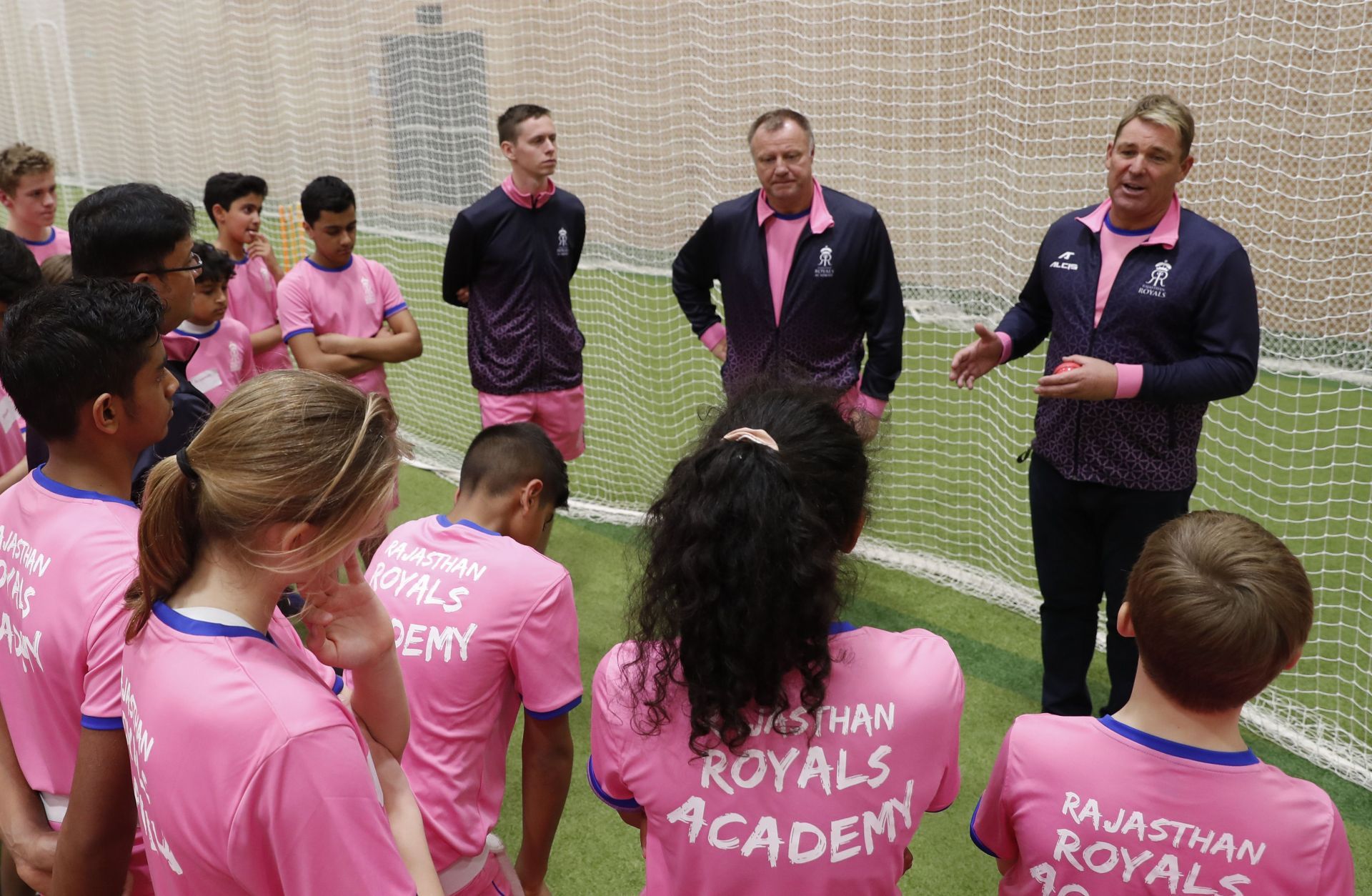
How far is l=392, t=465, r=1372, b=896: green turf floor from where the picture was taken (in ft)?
9.32

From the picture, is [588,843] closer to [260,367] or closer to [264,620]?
[264,620]

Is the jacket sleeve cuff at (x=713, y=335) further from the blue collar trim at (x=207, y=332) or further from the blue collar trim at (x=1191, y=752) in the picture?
the blue collar trim at (x=1191, y=752)

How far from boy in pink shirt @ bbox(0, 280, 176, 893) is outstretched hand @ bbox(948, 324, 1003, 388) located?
215 centimetres

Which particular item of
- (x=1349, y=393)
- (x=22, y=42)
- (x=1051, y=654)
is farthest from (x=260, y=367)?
(x=22, y=42)

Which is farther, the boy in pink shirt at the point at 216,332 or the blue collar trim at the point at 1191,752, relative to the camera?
the boy in pink shirt at the point at 216,332

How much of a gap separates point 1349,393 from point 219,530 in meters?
7.15

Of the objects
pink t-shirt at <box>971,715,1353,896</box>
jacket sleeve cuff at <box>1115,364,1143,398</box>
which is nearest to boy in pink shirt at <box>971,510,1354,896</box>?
pink t-shirt at <box>971,715,1353,896</box>

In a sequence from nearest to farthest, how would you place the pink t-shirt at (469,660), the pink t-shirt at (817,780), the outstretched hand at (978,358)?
1. the pink t-shirt at (817,780)
2. the pink t-shirt at (469,660)
3. the outstretched hand at (978,358)

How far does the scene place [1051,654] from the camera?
3.29 metres

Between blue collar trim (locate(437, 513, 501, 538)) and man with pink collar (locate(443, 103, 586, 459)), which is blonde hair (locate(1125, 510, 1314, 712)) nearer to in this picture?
blue collar trim (locate(437, 513, 501, 538))

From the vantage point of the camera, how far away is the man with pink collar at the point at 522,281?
4.27 m

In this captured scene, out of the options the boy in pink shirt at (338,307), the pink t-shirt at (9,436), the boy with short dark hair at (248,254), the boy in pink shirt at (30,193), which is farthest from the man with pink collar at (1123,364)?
the boy in pink shirt at (30,193)

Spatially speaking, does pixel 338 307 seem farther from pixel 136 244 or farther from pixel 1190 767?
pixel 1190 767

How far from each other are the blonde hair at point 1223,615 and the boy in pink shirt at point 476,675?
1.10 metres
